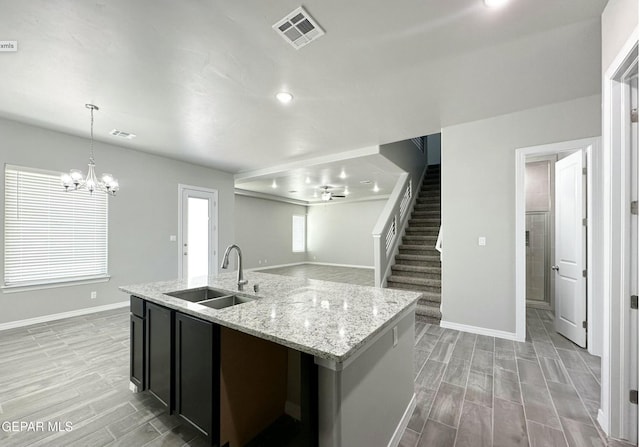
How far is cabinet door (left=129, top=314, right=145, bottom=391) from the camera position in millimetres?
2051

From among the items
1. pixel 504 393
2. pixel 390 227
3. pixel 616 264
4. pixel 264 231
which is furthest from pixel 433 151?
pixel 504 393

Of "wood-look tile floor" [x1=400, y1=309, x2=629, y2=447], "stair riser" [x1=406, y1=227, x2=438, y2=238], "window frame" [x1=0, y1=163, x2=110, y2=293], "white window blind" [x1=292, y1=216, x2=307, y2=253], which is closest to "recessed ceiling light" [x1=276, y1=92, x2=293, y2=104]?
"wood-look tile floor" [x1=400, y1=309, x2=629, y2=447]

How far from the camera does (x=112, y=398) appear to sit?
2.14 metres

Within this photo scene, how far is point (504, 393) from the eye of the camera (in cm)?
217

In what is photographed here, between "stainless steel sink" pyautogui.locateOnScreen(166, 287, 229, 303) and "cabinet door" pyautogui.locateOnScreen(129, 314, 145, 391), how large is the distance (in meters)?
0.32

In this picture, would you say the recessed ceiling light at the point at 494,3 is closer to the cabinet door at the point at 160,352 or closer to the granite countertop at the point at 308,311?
the granite countertop at the point at 308,311

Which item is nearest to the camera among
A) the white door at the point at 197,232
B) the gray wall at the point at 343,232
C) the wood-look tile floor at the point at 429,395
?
the wood-look tile floor at the point at 429,395

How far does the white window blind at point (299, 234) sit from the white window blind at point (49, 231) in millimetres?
7140

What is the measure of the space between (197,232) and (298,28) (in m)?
4.99

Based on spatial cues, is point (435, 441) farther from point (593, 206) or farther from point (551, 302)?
point (551, 302)

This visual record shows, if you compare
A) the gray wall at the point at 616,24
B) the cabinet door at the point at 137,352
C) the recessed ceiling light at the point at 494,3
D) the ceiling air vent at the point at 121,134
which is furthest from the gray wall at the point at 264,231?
the gray wall at the point at 616,24

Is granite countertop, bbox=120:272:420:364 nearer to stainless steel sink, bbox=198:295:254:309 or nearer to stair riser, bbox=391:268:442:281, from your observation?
stainless steel sink, bbox=198:295:254:309

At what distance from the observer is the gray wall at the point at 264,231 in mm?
8945

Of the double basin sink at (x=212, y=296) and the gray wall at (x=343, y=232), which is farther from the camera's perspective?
the gray wall at (x=343, y=232)
